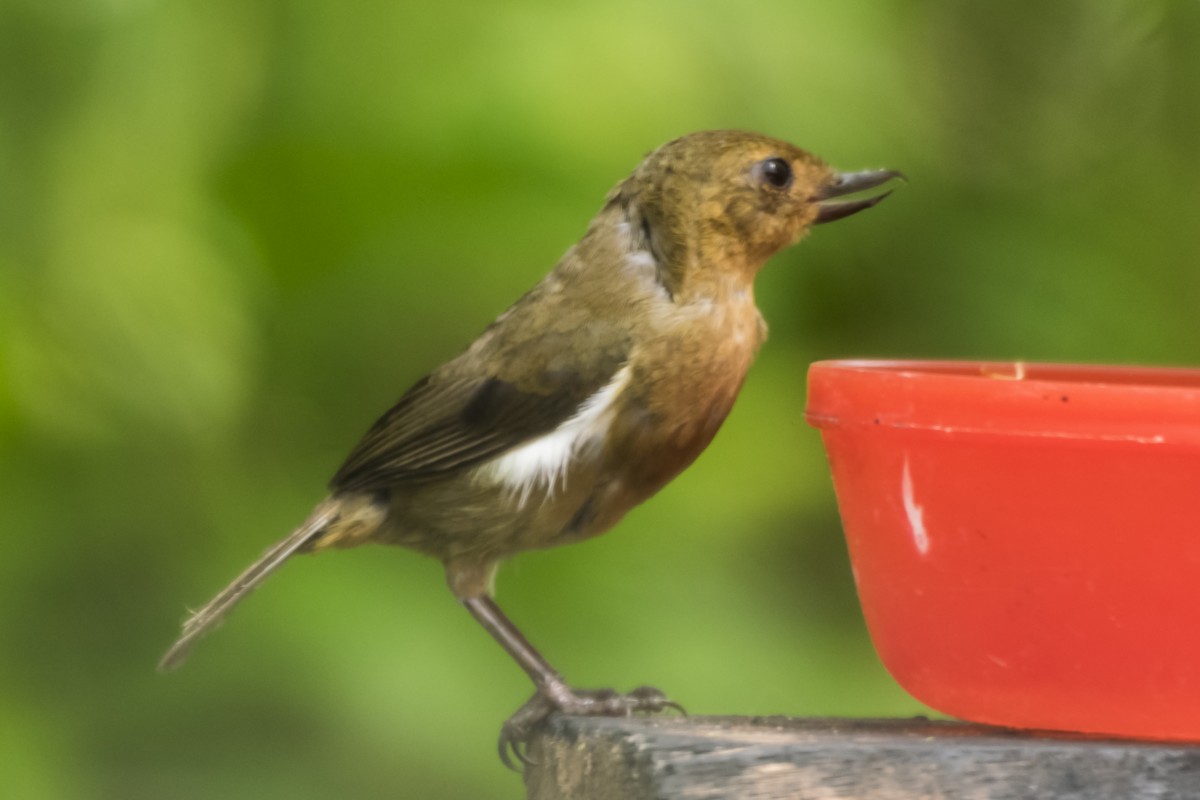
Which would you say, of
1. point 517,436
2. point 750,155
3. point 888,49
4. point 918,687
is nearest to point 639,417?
point 517,436

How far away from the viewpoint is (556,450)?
266cm

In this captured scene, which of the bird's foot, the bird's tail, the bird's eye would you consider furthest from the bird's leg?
the bird's eye

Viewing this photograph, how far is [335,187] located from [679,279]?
67cm

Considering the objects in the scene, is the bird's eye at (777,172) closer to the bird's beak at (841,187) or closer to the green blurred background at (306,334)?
the bird's beak at (841,187)

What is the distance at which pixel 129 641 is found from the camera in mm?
3078

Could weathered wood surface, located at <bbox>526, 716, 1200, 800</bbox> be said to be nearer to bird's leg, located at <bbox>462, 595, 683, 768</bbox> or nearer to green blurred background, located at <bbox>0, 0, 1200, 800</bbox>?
bird's leg, located at <bbox>462, 595, 683, 768</bbox>

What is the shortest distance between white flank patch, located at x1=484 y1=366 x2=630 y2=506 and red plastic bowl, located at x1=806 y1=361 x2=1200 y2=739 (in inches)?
22.6

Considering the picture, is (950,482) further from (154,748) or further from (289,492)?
(154,748)

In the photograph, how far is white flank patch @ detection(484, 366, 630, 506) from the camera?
2617 mm

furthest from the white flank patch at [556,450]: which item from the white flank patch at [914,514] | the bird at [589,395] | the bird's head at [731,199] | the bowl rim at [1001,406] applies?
the white flank patch at [914,514]

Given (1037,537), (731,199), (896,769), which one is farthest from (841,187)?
(896,769)

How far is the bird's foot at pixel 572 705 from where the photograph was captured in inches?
102

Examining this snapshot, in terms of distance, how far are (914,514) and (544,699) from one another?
0.87 m

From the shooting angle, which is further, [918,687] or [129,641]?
[129,641]
